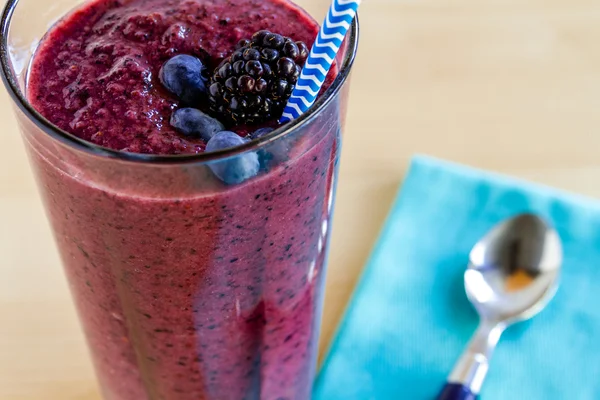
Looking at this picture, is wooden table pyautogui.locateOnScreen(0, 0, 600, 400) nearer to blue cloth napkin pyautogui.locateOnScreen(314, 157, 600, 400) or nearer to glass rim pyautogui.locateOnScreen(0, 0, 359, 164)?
blue cloth napkin pyautogui.locateOnScreen(314, 157, 600, 400)

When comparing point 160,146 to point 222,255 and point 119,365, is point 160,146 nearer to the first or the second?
point 222,255

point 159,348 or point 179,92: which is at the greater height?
point 179,92

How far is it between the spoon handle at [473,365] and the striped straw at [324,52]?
567mm

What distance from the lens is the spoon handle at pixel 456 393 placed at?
1.04m

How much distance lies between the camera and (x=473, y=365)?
109cm

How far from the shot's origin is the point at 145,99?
709 mm

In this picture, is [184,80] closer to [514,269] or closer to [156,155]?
[156,155]

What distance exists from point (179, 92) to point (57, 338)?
0.56 metres

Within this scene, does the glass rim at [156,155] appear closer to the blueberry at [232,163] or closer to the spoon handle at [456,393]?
the blueberry at [232,163]

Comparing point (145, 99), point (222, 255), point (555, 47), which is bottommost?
point (222, 255)

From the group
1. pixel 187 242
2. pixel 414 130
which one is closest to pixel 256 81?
pixel 187 242

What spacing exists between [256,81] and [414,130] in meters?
0.75

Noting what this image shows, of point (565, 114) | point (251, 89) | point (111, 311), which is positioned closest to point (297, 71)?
point (251, 89)

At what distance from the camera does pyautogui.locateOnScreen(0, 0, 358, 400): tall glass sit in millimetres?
621
